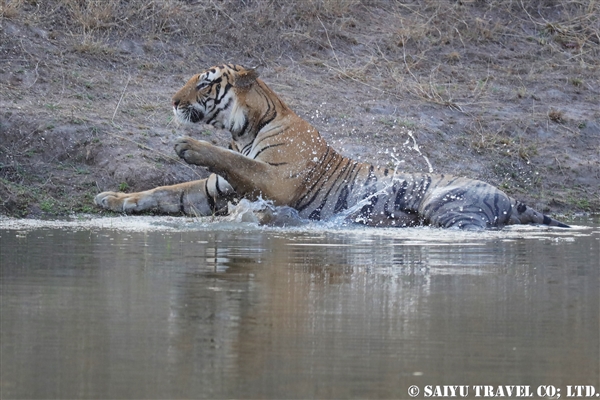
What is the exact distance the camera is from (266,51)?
41.1ft

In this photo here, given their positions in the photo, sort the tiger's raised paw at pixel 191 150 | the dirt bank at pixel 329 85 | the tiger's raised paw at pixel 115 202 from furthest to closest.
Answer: the dirt bank at pixel 329 85
the tiger's raised paw at pixel 115 202
the tiger's raised paw at pixel 191 150

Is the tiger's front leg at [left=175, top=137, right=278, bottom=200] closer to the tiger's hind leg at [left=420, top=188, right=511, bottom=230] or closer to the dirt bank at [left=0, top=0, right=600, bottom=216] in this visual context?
the dirt bank at [left=0, top=0, right=600, bottom=216]

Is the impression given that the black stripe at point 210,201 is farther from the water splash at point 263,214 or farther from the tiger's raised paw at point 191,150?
the tiger's raised paw at point 191,150

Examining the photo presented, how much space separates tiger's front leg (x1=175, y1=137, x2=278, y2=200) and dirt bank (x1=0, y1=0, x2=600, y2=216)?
0.92m

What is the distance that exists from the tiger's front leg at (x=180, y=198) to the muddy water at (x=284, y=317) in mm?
1640

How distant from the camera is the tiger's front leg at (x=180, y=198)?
29.6ft

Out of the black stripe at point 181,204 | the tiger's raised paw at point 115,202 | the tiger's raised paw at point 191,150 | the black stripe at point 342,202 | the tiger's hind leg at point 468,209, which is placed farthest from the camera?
the black stripe at point 181,204

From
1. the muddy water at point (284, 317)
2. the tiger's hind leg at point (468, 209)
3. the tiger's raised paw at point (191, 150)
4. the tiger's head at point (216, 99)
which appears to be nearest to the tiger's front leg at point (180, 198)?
the tiger's head at point (216, 99)

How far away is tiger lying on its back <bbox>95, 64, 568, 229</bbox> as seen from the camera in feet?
29.2

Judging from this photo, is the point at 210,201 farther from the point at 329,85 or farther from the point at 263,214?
the point at 329,85

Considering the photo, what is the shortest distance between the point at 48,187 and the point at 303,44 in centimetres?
442

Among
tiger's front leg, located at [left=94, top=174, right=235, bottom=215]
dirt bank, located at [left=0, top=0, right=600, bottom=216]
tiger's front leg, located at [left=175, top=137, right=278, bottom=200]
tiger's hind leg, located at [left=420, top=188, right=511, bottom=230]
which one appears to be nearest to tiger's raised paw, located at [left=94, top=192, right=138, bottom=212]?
tiger's front leg, located at [left=94, top=174, right=235, bottom=215]

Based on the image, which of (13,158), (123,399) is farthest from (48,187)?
(123,399)

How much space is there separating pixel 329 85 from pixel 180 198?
326 cm
